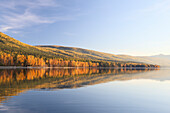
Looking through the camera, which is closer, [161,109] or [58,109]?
[58,109]

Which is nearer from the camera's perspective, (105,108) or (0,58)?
(105,108)

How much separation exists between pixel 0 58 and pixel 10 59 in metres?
10.5

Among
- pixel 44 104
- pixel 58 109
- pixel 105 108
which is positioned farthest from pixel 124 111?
pixel 44 104

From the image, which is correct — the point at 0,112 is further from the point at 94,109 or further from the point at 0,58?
the point at 0,58

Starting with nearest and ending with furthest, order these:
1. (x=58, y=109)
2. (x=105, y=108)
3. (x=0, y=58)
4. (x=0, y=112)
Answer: (x=0, y=112) → (x=58, y=109) → (x=105, y=108) → (x=0, y=58)

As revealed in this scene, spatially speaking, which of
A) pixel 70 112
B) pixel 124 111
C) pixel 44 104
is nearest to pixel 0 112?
pixel 44 104

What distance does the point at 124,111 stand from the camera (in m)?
18.3

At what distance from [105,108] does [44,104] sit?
23.2ft

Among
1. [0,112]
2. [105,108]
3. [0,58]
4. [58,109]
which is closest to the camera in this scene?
[0,112]

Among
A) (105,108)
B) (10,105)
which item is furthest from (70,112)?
(10,105)

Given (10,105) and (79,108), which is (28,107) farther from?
(79,108)

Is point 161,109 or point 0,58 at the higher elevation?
point 0,58

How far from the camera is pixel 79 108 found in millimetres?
18828

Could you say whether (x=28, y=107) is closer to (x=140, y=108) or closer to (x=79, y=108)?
(x=79, y=108)
